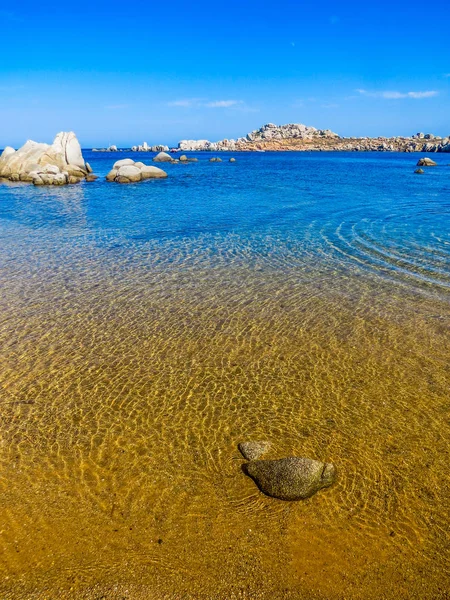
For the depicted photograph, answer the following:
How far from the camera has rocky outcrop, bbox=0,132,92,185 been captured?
5160cm

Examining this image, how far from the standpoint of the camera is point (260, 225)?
24297 millimetres

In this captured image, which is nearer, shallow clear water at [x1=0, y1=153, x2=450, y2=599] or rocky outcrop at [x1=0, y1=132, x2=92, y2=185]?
shallow clear water at [x1=0, y1=153, x2=450, y2=599]

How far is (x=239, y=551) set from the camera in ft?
16.3

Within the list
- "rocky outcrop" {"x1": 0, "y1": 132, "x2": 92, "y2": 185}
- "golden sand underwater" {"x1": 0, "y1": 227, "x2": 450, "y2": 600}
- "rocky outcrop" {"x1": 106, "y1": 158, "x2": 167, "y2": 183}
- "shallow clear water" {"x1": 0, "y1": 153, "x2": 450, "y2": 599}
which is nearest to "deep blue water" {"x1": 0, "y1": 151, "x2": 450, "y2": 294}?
"shallow clear water" {"x1": 0, "y1": 153, "x2": 450, "y2": 599}

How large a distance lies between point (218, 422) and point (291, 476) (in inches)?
72.6

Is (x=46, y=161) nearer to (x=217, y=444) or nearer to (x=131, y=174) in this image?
(x=131, y=174)

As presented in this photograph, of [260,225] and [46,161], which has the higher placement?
[46,161]

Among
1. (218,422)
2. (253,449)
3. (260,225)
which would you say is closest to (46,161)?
(260,225)

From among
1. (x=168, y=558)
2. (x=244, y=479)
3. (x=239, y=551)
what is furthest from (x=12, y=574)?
(x=244, y=479)

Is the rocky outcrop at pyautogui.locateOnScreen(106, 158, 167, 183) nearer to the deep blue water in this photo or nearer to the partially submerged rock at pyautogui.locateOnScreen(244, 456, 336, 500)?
the deep blue water

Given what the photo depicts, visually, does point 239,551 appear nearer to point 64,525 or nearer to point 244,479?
point 244,479

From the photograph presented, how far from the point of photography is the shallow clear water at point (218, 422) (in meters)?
4.80

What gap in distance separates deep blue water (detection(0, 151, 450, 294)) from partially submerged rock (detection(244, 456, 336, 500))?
9846mm

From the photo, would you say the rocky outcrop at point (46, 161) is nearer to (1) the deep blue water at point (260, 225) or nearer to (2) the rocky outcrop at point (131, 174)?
(2) the rocky outcrop at point (131, 174)
